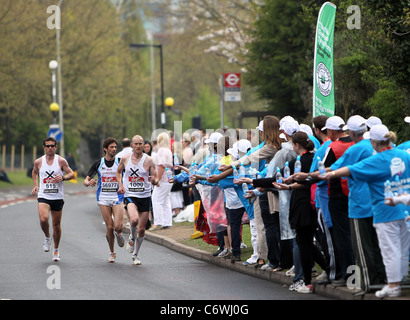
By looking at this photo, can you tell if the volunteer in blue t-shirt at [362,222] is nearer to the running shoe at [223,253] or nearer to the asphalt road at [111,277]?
the asphalt road at [111,277]

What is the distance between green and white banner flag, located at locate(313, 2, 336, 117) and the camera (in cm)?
1432

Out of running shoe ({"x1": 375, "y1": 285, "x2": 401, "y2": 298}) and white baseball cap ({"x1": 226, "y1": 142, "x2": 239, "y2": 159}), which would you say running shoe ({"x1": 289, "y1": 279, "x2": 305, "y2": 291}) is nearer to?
running shoe ({"x1": 375, "y1": 285, "x2": 401, "y2": 298})

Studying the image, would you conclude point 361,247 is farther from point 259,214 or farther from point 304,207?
point 259,214

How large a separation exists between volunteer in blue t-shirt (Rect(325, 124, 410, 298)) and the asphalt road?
3.67 feet

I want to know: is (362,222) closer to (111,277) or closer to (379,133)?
(379,133)

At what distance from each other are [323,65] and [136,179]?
3557 mm

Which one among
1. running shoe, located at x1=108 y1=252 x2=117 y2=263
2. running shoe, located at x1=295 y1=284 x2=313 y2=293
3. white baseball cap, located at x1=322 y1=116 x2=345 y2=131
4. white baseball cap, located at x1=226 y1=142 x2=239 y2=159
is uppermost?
white baseball cap, located at x1=322 y1=116 x2=345 y2=131

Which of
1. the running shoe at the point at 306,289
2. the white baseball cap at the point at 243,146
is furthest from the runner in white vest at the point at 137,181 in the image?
the running shoe at the point at 306,289

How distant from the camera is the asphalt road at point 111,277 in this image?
10.7 metres

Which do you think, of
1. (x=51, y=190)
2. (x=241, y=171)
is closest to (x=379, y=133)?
(x=241, y=171)

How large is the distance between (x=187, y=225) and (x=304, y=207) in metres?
9.66

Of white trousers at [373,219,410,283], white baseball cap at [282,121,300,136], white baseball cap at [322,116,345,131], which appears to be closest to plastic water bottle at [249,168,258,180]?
white baseball cap at [282,121,300,136]

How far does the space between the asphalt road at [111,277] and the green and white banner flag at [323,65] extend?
3100mm

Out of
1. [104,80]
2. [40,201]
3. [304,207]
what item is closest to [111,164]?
[40,201]
